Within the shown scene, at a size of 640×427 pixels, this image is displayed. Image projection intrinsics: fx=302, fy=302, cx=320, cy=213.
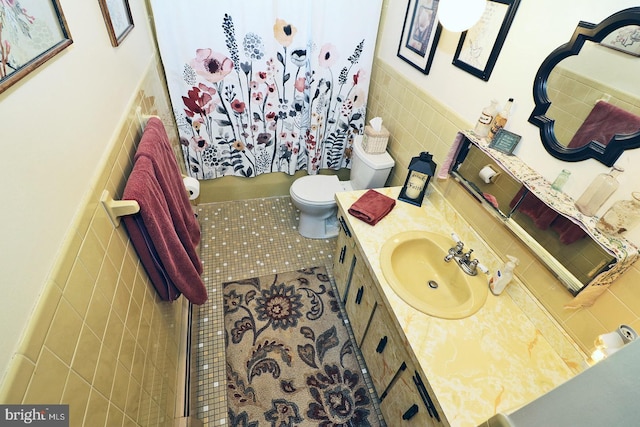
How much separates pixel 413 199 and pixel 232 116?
1380 mm

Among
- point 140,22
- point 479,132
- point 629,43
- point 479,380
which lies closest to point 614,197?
point 629,43

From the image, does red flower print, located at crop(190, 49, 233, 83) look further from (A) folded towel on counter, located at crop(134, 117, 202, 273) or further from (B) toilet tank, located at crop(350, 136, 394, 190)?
(B) toilet tank, located at crop(350, 136, 394, 190)

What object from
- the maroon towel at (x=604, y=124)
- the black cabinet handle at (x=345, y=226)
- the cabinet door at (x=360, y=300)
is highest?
the maroon towel at (x=604, y=124)

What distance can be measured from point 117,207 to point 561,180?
4.78ft

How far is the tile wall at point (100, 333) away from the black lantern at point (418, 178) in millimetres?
1353

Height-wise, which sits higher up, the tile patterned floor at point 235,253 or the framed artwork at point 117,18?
the framed artwork at point 117,18

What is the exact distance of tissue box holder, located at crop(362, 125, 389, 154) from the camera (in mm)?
2051

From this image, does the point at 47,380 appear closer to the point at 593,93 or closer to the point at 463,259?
the point at 463,259

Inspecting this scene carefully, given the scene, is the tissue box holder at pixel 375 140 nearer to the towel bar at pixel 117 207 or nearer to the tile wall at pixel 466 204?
the tile wall at pixel 466 204

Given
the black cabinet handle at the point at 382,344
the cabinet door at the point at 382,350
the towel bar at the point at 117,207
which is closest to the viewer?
the towel bar at the point at 117,207

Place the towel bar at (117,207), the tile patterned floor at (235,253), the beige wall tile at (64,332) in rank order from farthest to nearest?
the tile patterned floor at (235,253)
the towel bar at (117,207)
the beige wall tile at (64,332)

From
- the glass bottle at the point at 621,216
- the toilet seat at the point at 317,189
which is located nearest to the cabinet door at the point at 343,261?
the toilet seat at the point at 317,189

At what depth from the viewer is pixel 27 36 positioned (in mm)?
613

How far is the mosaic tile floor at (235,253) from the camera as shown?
1.71 m
